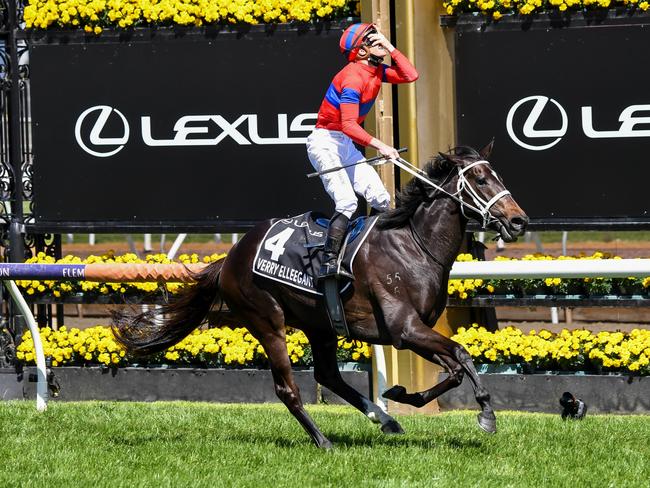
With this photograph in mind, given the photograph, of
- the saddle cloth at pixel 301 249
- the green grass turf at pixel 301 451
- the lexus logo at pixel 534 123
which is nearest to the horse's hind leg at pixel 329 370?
the green grass turf at pixel 301 451

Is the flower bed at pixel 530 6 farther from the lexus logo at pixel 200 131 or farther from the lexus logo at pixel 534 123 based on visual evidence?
the lexus logo at pixel 200 131

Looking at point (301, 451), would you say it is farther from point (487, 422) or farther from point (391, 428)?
point (487, 422)

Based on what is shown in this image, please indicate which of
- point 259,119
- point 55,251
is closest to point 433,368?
point 259,119

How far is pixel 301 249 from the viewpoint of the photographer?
7.78m

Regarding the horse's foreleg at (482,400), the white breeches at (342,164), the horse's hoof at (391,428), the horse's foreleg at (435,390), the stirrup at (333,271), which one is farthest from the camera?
the white breeches at (342,164)

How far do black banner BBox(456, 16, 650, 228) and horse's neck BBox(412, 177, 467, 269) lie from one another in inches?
89.8

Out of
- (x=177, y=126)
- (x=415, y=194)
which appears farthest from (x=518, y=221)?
(x=177, y=126)

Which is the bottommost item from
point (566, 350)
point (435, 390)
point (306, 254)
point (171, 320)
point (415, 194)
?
point (566, 350)

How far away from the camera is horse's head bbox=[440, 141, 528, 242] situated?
721cm

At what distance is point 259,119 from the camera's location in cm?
1021

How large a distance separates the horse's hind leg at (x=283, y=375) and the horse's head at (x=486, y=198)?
1.42 metres

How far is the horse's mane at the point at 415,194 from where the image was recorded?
756cm

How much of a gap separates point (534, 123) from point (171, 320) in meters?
3.13

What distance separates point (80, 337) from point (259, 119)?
2.30m
